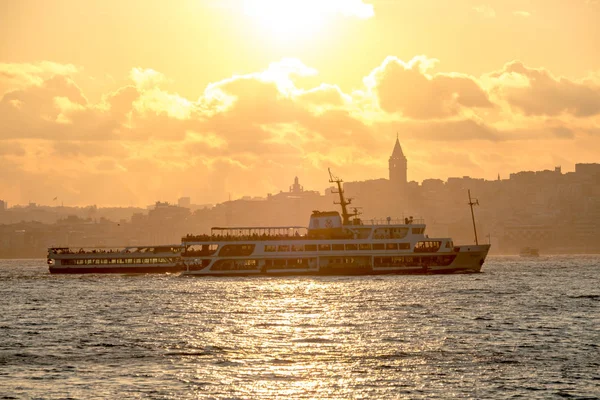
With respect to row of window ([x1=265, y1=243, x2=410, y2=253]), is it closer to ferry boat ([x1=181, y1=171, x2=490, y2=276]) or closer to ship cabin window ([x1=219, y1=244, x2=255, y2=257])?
ferry boat ([x1=181, y1=171, x2=490, y2=276])

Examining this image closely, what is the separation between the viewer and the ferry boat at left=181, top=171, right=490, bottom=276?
116 meters

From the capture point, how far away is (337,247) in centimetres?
11606

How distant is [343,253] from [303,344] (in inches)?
2420

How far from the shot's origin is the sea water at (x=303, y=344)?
140ft

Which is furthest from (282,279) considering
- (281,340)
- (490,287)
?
(281,340)

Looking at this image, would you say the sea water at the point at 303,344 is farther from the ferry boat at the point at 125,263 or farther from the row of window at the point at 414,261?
the ferry boat at the point at 125,263

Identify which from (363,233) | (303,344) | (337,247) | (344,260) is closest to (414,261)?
(363,233)

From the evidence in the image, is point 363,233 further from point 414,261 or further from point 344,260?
point 414,261

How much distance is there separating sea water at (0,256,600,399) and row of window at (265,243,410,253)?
62.6 feet

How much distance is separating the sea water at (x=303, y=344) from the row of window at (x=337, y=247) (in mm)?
19095

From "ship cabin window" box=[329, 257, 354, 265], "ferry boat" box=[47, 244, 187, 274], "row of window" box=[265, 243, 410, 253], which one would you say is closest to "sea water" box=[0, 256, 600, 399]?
"row of window" box=[265, 243, 410, 253]

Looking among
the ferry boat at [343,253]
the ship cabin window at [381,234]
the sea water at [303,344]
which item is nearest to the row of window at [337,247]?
the ferry boat at [343,253]

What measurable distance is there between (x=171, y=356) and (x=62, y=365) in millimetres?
5353

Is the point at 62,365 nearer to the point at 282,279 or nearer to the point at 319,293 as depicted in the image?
the point at 319,293
